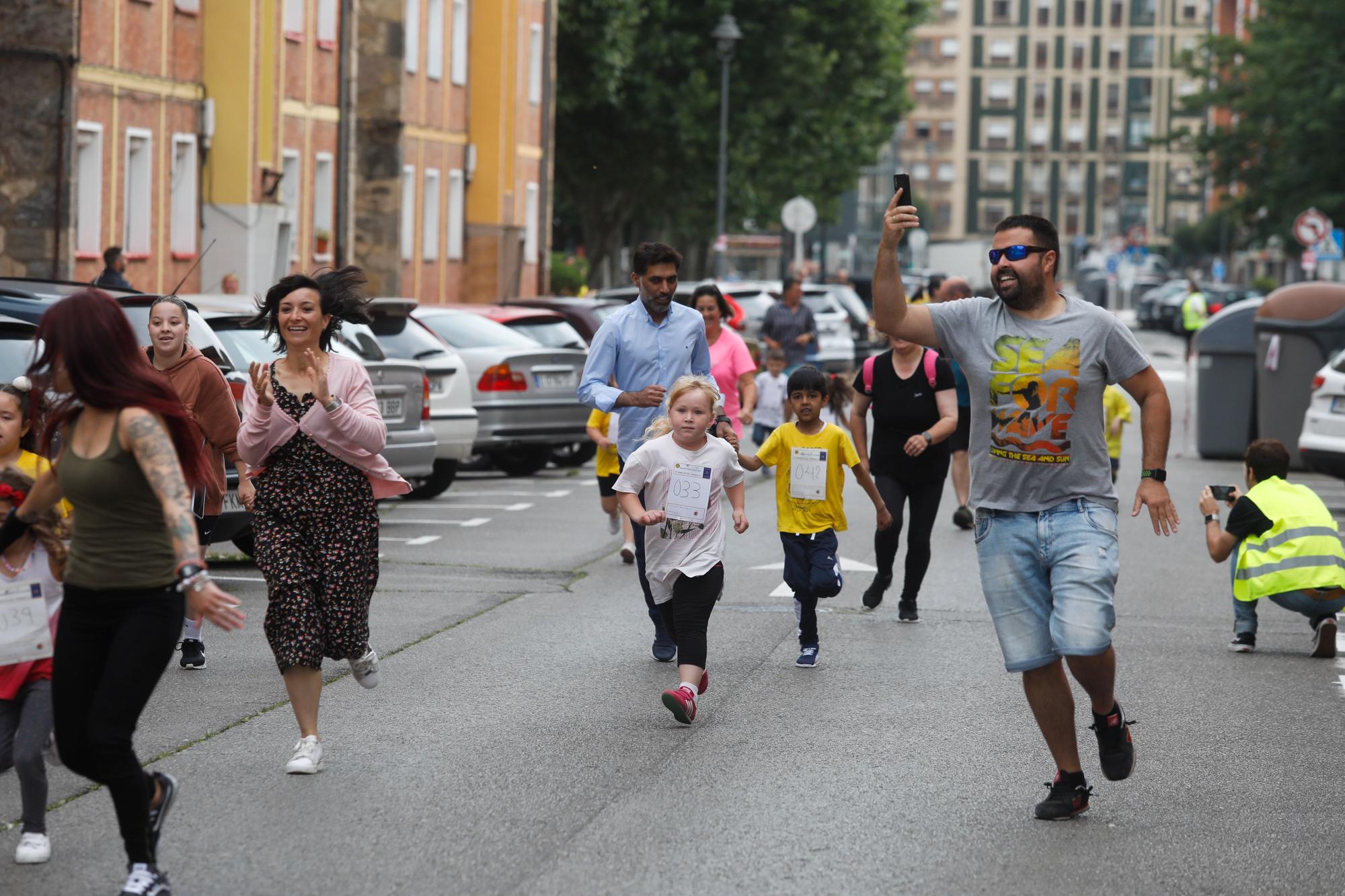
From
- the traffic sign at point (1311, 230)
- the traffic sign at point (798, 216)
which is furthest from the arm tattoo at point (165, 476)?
the traffic sign at point (798, 216)

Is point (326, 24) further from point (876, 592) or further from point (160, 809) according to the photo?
point (160, 809)

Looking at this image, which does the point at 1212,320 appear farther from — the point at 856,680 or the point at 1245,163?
the point at 1245,163

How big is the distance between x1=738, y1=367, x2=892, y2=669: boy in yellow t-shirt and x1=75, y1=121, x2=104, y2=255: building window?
18.8 metres

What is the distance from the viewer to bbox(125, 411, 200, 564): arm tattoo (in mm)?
5527

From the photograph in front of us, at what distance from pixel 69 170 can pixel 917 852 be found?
21459 millimetres

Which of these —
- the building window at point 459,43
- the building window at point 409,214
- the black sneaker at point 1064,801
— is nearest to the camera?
the black sneaker at point 1064,801

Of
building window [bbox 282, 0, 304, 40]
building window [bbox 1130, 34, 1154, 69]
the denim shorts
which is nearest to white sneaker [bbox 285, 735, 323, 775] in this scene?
the denim shorts

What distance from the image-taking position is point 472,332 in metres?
20.1

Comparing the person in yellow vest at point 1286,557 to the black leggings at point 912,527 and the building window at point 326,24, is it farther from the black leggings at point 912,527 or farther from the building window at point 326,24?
the building window at point 326,24

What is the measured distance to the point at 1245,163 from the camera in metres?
57.2

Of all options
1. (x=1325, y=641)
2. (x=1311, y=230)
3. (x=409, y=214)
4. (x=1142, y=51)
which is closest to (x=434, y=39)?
(x=409, y=214)

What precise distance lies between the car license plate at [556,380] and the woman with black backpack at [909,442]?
8.06m

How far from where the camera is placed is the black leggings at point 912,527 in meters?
11.6

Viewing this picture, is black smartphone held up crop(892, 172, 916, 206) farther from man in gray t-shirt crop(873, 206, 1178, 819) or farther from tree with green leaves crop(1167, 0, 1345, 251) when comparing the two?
tree with green leaves crop(1167, 0, 1345, 251)
